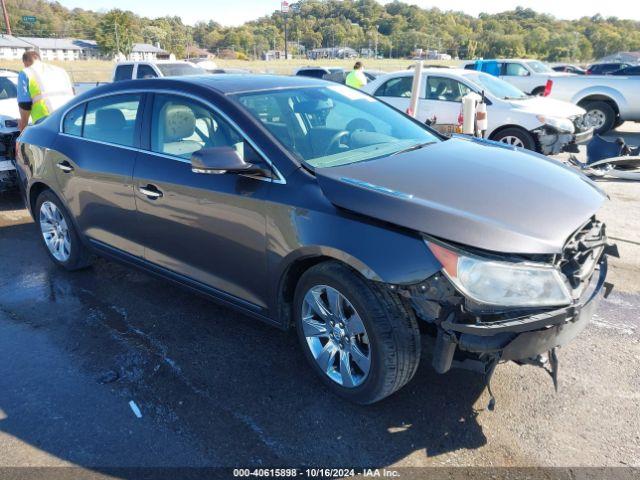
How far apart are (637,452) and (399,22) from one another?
13485 centimetres

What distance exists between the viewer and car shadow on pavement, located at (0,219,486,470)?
263cm

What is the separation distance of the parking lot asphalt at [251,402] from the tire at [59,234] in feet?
2.38

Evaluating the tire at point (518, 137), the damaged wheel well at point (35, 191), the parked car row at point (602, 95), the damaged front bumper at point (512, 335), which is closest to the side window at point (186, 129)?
the damaged front bumper at point (512, 335)

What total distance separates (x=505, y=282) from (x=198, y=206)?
1.94m

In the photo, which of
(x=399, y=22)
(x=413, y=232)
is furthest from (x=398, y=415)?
(x=399, y=22)

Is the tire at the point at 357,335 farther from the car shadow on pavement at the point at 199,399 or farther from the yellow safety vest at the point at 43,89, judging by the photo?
the yellow safety vest at the point at 43,89

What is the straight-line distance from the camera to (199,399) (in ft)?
9.89

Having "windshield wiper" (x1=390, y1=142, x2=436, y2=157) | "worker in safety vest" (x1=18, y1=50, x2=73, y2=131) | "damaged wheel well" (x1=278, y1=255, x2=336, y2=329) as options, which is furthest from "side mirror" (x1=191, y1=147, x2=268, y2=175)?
"worker in safety vest" (x1=18, y1=50, x2=73, y2=131)

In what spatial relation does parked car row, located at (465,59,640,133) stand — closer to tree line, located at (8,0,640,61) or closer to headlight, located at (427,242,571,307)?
headlight, located at (427,242,571,307)

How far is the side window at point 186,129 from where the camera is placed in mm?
3344

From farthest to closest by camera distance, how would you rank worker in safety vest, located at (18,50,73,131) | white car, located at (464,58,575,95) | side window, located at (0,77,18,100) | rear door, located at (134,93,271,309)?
white car, located at (464,58,575,95)
side window, located at (0,77,18,100)
worker in safety vest, located at (18,50,73,131)
rear door, located at (134,93,271,309)

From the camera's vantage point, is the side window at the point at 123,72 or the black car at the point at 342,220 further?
the side window at the point at 123,72

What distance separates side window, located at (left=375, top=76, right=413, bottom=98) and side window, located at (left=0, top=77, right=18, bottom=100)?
21.8 feet

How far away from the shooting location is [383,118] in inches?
158
